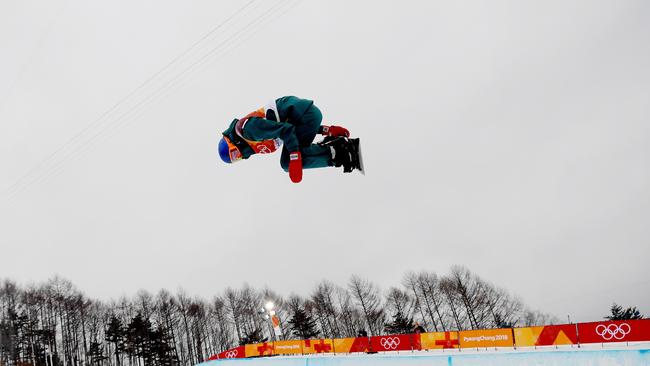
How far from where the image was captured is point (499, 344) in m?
14.8

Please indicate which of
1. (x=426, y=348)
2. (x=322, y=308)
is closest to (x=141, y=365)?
(x=322, y=308)

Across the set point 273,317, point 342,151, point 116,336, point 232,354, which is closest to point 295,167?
point 342,151

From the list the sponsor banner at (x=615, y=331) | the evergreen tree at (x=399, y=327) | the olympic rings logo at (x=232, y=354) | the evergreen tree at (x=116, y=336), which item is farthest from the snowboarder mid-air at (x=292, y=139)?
the evergreen tree at (x=116, y=336)

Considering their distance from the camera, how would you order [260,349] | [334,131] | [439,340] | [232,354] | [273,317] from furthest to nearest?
[232,354], [260,349], [273,317], [439,340], [334,131]

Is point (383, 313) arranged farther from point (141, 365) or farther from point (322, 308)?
point (141, 365)

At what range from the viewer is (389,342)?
1772 cm

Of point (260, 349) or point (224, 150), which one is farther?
point (260, 349)

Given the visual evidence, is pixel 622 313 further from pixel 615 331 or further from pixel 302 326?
pixel 302 326

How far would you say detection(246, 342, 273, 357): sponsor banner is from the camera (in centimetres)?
2292

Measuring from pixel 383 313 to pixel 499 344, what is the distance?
41.3 m

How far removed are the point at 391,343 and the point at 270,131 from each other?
15.5m

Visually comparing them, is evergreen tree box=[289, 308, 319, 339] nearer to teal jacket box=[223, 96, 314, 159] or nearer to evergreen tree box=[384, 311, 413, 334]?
evergreen tree box=[384, 311, 413, 334]

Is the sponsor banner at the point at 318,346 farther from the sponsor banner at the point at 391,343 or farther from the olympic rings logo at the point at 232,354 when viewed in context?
the olympic rings logo at the point at 232,354

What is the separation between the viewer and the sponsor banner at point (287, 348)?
2177 cm
